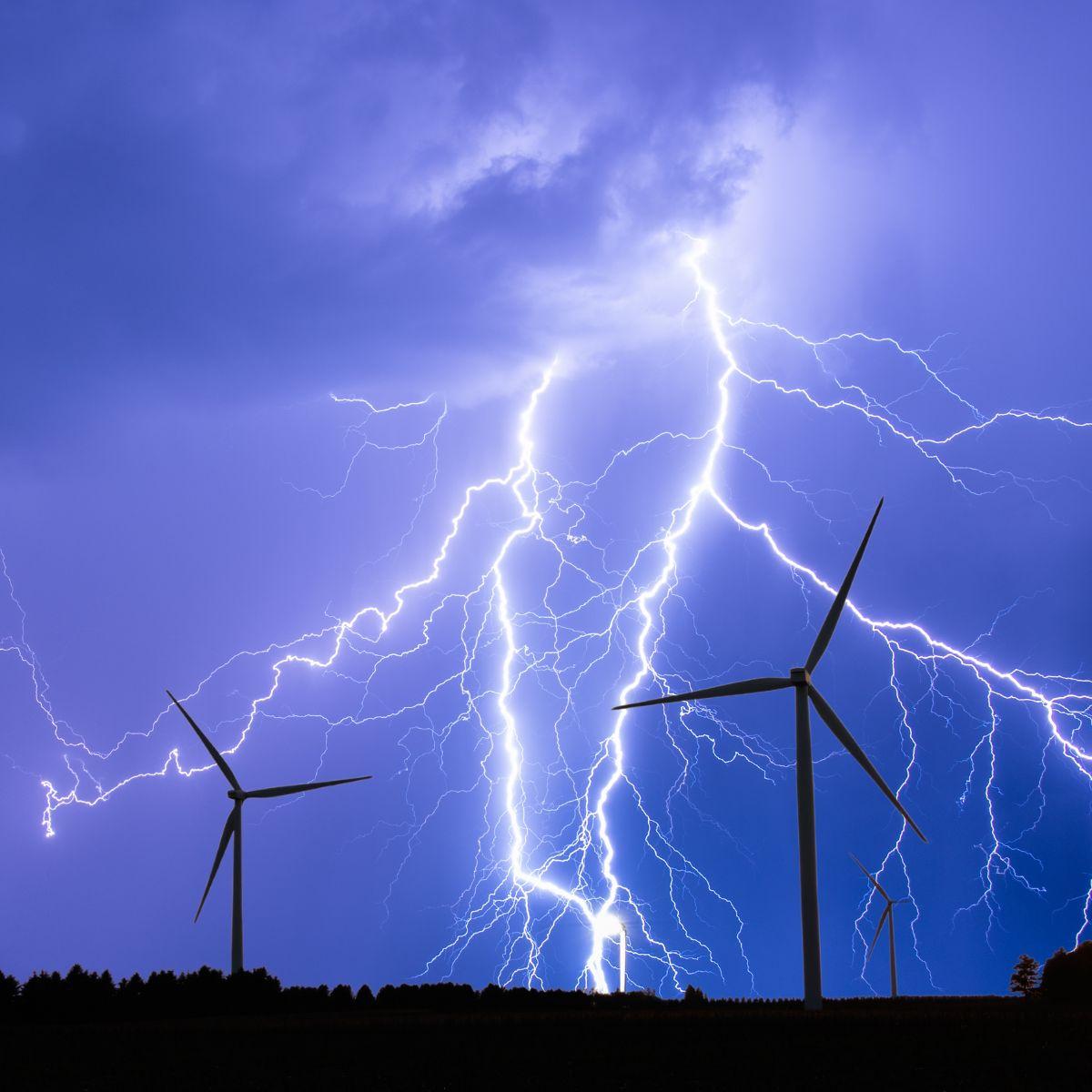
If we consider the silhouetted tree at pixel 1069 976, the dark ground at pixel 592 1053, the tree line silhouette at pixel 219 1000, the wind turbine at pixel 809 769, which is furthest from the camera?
the silhouetted tree at pixel 1069 976

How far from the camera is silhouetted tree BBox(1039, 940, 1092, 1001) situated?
132ft

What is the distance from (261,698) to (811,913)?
A: 34.8 metres

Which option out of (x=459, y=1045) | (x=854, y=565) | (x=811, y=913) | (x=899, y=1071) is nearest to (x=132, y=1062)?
(x=459, y=1045)

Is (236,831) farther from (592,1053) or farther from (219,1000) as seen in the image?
(592,1053)

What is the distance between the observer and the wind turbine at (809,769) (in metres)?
27.0

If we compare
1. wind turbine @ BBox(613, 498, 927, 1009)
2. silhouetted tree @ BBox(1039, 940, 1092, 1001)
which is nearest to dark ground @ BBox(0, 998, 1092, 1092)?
wind turbine @ BBox(613, 498, 927, 1009)

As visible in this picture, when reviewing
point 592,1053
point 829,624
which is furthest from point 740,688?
point 592,1053

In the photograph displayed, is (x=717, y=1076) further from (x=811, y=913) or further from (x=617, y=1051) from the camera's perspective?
(x=811, y=913)

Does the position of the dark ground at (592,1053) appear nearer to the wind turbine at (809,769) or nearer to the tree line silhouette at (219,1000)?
the wind turbine at (809,769)

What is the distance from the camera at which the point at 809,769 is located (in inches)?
1119

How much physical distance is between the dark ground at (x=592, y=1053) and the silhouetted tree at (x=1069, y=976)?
47.2 feet

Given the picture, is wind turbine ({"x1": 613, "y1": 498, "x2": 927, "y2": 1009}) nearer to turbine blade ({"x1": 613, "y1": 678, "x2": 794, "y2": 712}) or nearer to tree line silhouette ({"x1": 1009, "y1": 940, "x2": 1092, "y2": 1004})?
turbine blade ({"x1": 613, "y1": 678, "x2": 794, "y2": 712})

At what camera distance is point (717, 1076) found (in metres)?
16.7

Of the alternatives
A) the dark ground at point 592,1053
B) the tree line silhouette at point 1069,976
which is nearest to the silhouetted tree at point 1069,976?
the tree line silhouette at point 1069,976
